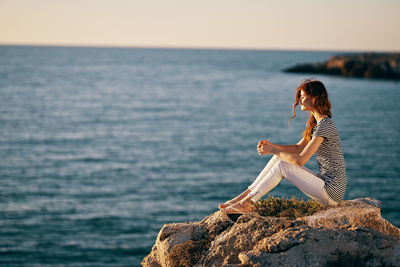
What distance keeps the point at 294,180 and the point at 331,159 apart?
72 centimetres

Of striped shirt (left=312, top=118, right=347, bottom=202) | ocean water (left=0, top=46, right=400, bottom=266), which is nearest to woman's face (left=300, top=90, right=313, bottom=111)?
striped shirt (left=312, top=118, right=347, bottom=202)

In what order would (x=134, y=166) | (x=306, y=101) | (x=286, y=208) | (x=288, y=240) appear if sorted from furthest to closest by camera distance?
1. (x=134, y=166)
2. (x=286, y=208)
3. (x=306, y=101)
4. (x=288, y=240)

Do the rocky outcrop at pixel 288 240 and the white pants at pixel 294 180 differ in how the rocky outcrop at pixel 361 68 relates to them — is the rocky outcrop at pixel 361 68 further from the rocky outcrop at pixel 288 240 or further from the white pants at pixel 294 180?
the rocky outcrop at pixel 288 240

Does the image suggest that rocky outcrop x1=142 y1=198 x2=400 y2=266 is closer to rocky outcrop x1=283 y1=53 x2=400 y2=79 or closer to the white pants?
the white pants

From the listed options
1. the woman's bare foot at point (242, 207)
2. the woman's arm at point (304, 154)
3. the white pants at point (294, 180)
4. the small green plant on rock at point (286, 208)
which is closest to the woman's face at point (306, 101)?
the woman's arm at point (304, 154)

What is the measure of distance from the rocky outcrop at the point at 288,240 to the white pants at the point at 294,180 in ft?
0.95

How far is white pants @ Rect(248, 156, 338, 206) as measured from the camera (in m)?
6.47

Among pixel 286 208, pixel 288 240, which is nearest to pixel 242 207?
pixel 286 208

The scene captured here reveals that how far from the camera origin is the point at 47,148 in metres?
37.5

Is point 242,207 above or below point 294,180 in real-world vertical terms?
below

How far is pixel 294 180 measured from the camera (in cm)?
652

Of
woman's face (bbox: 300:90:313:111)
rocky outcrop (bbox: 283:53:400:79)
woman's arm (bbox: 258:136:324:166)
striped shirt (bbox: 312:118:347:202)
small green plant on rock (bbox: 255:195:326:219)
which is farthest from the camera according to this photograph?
rocky outcrop (bbox: 283:53:400:79)

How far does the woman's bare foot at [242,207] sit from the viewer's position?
6734 millimetres

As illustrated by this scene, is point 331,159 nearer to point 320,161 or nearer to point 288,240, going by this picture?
point 320,161
